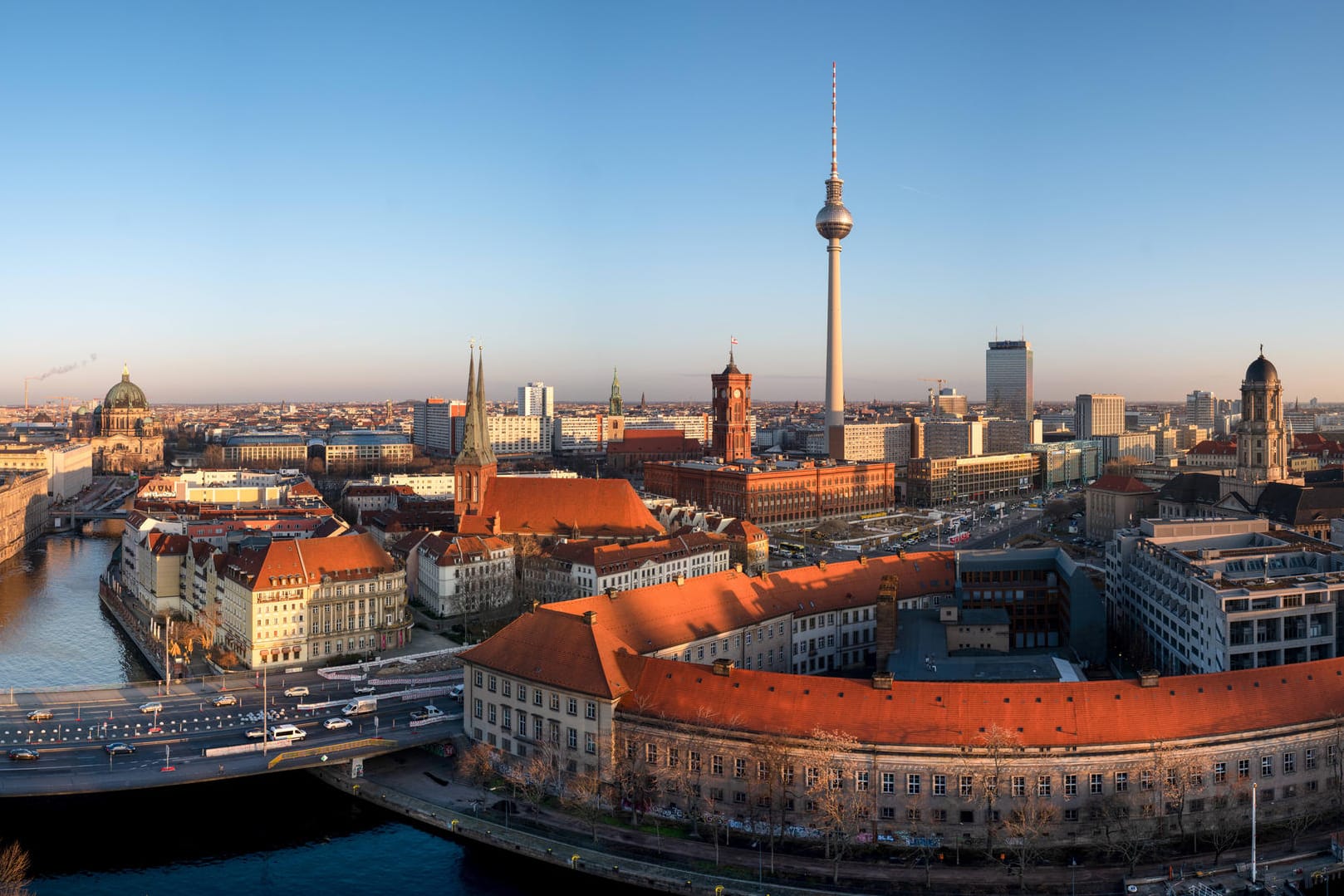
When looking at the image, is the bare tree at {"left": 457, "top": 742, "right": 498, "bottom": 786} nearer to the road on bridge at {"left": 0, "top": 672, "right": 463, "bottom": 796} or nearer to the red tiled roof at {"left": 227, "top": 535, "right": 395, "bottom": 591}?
the road on bridge at {"left": 0, "top": 672, "right": 463, "bottom": 796}

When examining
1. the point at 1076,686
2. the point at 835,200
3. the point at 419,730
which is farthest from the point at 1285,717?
the point at 835,200

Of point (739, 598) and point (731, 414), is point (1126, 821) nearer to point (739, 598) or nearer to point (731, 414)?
point (739, 598)

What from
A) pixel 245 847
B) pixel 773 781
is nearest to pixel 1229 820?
pixel 773 781

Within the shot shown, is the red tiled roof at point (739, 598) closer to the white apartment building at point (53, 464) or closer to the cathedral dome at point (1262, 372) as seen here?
the cathedral dome at point (1262, 372)

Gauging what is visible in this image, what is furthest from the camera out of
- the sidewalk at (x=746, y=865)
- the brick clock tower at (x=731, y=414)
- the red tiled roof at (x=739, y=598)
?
the brick clock tower at (x=731, y=414)

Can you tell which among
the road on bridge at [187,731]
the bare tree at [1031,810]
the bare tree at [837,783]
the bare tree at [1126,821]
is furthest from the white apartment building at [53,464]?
the bare tree at [1126,821]

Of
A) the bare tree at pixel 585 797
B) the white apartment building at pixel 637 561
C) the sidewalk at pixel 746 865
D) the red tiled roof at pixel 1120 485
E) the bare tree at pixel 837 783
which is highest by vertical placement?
the red tiled roof at pixel 1120 485
